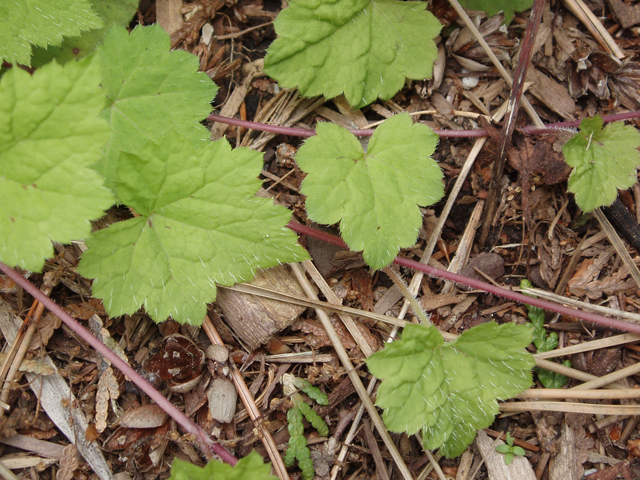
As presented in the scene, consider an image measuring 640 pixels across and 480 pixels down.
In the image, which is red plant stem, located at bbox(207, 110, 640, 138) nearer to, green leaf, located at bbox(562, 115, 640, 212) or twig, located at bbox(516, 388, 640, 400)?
green leaf, located at bbox(562, 115, 640, 212)

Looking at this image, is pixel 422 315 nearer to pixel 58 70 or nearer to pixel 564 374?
pixel 564 374

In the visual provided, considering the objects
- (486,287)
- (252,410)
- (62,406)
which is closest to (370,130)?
(486,287)

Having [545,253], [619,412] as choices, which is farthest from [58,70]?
[619,412]

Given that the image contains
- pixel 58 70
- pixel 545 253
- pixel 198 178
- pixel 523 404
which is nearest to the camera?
pixel 58 70

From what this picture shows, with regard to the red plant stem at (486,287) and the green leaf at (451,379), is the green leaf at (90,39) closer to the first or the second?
the red plant stem at (486,287)

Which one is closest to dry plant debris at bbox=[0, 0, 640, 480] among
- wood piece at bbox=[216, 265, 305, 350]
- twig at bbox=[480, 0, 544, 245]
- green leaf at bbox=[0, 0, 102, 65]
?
wood piece at bbox=[216, 265, 305, 350]

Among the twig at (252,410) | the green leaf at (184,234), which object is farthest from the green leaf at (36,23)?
the twig at (252,410)

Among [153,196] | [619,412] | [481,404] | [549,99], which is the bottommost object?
[619,412]
